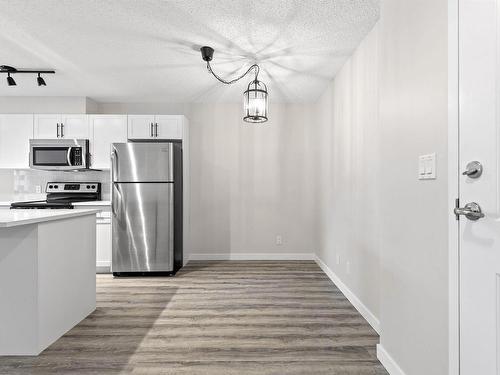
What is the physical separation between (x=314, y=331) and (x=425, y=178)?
1.46 metres

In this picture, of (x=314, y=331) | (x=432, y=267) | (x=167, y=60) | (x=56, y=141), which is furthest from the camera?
(x=56, y=141)

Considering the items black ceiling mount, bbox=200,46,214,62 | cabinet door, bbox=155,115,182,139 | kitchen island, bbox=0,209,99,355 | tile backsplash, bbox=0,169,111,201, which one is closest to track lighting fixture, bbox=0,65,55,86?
cabinet door, bbox=155,115,182,139

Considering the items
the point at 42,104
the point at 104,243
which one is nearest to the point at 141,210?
the point at 104,243

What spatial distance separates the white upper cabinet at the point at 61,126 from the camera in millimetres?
4312

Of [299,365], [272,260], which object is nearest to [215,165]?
[272,260]

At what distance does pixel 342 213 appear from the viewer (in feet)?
11.1

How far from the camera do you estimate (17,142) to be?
4305mm

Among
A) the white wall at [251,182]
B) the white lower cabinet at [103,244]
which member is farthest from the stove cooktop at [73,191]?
the white wall at [251,182]

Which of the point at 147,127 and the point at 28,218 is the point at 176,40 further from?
the point at 28,218

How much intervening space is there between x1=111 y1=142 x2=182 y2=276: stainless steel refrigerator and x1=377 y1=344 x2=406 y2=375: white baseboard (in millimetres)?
Result: 2641

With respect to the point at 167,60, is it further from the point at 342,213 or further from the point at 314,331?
the point at 314,331

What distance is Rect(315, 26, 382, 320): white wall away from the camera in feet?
8.17

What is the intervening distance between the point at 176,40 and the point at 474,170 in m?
2.54

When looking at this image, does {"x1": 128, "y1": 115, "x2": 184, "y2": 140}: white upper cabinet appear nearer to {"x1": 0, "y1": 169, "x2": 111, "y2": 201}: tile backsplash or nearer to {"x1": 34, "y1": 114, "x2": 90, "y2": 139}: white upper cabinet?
{"x1": 34, "y1": 114, "x2": 90, "y2": 139}: white upper cabinet
